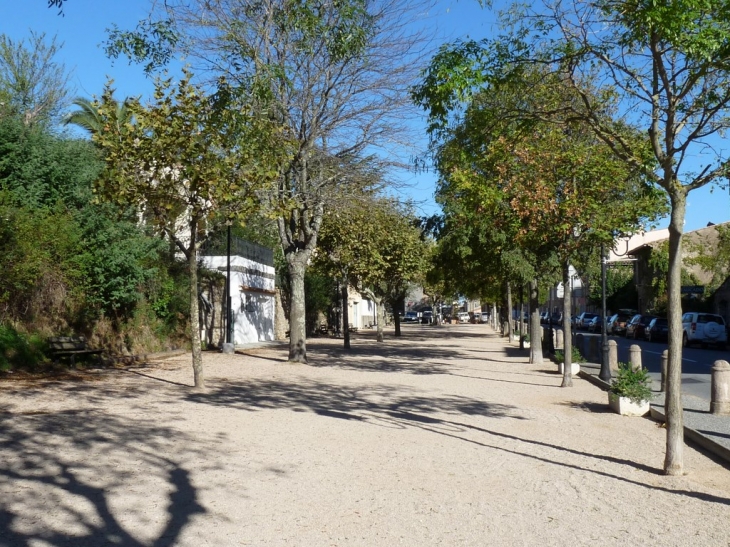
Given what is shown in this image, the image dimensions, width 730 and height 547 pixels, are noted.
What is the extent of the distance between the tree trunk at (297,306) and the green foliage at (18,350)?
7.63 metres

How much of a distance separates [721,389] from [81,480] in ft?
32.1

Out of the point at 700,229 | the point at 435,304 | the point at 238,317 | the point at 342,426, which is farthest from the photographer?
the point at 435,304

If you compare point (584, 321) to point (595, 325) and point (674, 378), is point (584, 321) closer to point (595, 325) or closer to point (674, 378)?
point (595, 325)

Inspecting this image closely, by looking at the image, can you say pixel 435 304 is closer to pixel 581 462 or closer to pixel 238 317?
pixel 238 317

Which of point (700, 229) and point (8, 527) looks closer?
point (8, 527)

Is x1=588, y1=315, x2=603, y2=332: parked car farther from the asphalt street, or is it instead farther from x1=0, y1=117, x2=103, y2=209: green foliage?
x1=0, y1=117, x2=103, y2=209: green foliage

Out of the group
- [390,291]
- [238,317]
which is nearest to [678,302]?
[238,317]

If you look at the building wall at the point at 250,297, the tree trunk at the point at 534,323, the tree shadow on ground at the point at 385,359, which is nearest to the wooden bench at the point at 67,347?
the tree shadow on ground at the point at 385,359

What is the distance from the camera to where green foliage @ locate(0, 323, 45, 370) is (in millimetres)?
16594

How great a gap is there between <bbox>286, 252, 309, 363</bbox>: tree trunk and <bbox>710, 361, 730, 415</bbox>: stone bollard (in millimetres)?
13228

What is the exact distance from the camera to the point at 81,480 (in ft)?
23.6

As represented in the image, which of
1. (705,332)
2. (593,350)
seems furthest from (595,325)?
(593,350)

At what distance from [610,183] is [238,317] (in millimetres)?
20334

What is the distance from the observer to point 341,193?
2211 centimetres
